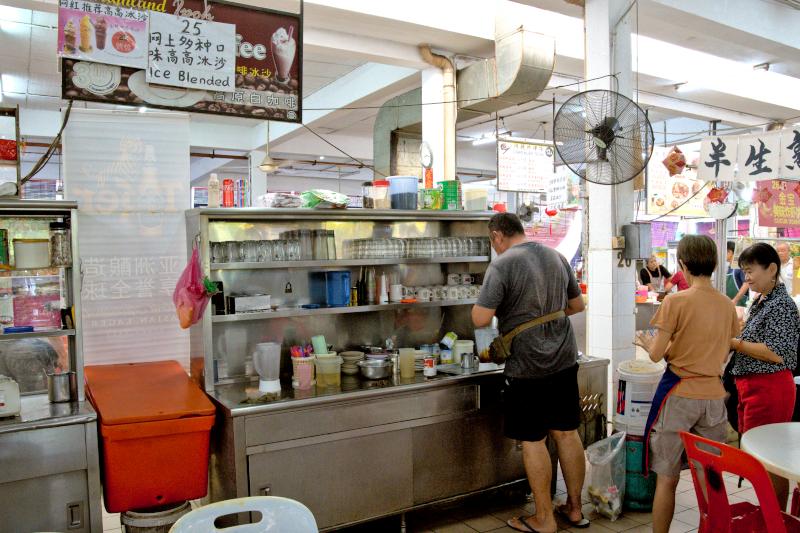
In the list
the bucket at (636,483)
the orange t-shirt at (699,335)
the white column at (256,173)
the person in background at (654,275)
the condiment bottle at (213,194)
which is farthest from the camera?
the white column at (256,173)

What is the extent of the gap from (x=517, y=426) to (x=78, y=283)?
2.46m

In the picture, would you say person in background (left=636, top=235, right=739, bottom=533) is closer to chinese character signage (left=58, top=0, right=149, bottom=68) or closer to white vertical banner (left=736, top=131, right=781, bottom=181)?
chinese character signage (left=58, top=0, right=149, bottom=68)

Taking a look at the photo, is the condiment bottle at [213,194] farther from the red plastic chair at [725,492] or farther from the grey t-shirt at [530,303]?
the red plastic chair at [725,492]

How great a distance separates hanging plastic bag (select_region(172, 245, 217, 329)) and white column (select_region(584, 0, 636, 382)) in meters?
3.09

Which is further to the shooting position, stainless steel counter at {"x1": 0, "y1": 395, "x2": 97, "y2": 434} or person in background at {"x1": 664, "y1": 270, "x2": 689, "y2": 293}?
person in background at {"x1": 664, "y1": 270, "x2": 689, "y2": 293}

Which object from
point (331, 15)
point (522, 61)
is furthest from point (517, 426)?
point (331, 15)

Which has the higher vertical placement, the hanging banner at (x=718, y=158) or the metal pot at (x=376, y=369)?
the hanging banner at (x=718, y=158)

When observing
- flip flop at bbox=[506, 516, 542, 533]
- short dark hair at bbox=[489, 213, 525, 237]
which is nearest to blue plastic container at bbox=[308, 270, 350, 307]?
short dark hair at bbox=[489, 213, 525, 237]

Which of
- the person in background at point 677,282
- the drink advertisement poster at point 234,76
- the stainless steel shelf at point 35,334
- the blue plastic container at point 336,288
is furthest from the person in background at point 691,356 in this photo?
the person in background at point 677,282

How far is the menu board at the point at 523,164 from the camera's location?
23.6 feet

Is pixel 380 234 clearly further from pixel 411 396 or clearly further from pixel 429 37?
pixel 429 37

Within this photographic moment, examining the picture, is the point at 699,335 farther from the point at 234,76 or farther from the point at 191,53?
the point at 191,53

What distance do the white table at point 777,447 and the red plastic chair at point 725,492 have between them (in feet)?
0.51

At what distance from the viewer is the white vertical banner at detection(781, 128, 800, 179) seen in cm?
595
